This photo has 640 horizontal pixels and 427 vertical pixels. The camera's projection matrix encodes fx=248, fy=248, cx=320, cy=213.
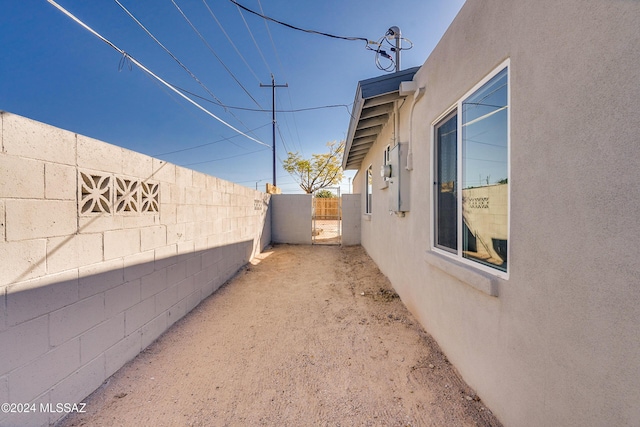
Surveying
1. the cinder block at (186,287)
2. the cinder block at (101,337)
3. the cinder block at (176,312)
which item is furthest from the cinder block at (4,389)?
the cinder block at (186,287)

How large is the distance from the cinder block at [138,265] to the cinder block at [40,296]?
0.56 metres

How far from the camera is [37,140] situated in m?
1.70

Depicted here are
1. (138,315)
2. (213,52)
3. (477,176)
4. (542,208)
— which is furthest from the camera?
(213,52)

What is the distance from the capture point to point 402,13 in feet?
16.3

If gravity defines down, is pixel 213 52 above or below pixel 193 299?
above

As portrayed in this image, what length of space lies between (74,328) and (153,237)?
1.16m

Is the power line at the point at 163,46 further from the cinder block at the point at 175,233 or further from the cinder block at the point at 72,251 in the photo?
the cinder block at the point at 72,251

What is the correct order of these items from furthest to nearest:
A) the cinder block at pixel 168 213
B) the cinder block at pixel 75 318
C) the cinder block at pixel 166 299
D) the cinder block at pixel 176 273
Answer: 1. the cinder block at pixel 176 273
2. the cinder block at pixel 168 213
3. the cinder block at pixel 166 299
4. the cinder block at pixel 75 318

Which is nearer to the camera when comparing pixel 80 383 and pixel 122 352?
pixel 80 383

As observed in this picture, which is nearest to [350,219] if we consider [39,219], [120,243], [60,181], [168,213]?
[168,213]

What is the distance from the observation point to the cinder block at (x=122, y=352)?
7.27ft

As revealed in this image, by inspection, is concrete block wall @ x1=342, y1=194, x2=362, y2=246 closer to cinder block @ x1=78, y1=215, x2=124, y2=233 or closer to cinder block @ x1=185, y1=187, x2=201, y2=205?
cinder block @ x1=185, y1=187, x2=201, y2=205

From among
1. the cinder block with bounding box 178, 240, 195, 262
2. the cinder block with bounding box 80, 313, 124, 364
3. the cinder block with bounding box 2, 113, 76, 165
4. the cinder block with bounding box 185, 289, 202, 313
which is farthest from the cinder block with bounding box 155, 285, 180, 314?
the cinder block with bounding box 2, 113, 76, 165

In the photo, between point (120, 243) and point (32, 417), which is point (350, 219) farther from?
point (32, 417)
